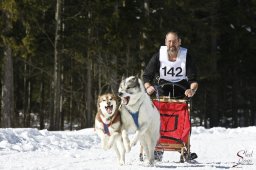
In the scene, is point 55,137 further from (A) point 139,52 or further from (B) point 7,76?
(A) point 139,52

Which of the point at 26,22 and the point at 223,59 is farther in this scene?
the point at 223,59

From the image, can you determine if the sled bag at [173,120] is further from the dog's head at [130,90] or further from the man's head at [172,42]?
the dog's head at [130,90]

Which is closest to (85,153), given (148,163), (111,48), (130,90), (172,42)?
(148,163)

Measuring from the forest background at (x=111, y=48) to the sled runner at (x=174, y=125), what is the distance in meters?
12.7

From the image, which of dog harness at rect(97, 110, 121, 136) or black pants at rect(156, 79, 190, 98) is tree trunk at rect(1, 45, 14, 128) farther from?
dog harness at rect(97, 110, 121, 136)

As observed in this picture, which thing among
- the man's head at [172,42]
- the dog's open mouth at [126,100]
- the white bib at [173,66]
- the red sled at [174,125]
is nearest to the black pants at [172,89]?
the white bib at [173,66]

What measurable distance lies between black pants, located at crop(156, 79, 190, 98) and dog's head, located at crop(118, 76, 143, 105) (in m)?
1.26

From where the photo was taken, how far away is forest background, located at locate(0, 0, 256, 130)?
20625 millimetres

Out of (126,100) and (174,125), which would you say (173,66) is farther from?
(126,100)

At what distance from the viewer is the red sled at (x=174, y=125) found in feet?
25.6

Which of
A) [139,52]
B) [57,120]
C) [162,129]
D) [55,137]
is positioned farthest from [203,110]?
[162,129]

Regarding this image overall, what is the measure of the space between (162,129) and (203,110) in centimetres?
2624

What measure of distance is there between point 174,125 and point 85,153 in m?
2.34

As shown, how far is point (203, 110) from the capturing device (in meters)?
33.8
